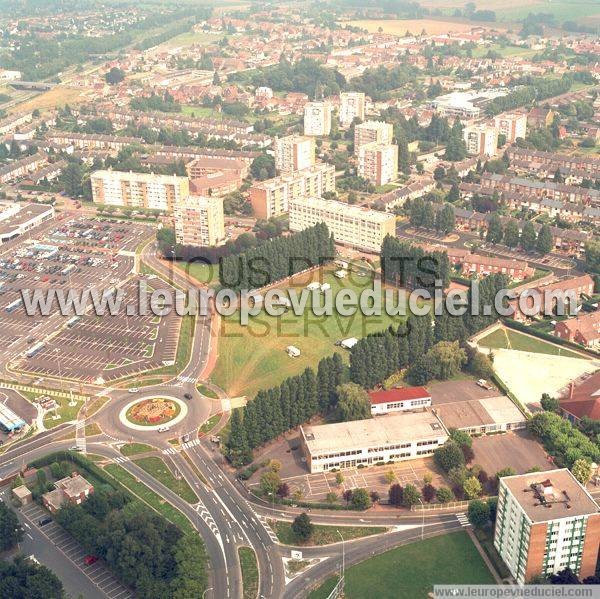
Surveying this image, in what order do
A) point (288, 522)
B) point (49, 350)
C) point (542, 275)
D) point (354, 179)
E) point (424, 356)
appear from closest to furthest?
point (288, 522) < point (424, 356) < point (49, 350) < point (542, 275) < point (354, 179)

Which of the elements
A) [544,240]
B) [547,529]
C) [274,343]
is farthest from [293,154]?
[547,529]

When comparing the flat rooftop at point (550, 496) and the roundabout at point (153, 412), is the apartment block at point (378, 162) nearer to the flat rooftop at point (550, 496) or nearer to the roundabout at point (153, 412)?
the roundabout at point (153, 412)

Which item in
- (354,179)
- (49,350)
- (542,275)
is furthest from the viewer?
(354,179)

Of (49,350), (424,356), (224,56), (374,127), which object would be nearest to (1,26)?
(224,56)

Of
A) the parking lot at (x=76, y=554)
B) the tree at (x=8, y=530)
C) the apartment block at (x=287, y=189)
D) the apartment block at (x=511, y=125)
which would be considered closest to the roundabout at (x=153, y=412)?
the parking lot at (x=76, y=554)

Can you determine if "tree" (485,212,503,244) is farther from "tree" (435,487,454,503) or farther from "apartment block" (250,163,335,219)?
"tree" (435,487,454,503)

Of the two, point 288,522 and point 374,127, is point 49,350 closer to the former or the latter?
point 288,522
